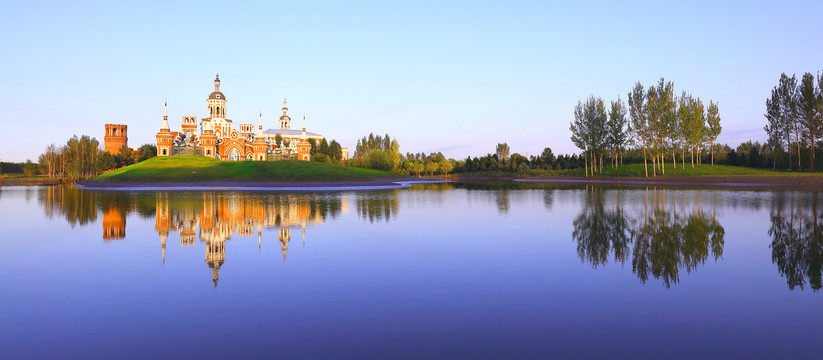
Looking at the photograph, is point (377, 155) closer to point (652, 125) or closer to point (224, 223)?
point (652, 125)

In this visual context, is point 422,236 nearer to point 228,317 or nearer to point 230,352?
point 228,317

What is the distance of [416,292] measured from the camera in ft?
34.1

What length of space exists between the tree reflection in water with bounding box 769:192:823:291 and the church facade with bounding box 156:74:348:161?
117m

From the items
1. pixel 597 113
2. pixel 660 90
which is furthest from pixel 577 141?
pixel 660 90

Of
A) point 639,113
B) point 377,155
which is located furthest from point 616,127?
point 377,155

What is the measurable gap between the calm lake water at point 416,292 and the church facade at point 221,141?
108334 mm

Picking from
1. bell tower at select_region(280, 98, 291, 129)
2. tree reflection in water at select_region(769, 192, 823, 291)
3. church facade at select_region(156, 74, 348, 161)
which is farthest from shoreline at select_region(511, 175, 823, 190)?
bell tower at select_region(280, 98, 291, 129)

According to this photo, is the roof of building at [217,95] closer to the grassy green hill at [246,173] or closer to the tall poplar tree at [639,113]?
the grassy green hill at [246,173]

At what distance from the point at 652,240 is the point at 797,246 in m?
4.29

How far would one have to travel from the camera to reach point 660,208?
29.0 meters

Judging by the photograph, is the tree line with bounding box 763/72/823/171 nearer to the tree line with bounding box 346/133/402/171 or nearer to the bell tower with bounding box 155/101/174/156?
the tree line with bounding box 346/133/402/171

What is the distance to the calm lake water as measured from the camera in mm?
7270

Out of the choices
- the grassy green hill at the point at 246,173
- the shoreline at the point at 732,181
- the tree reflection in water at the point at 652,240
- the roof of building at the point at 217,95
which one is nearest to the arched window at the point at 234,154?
the roof of building at the point at 217,95

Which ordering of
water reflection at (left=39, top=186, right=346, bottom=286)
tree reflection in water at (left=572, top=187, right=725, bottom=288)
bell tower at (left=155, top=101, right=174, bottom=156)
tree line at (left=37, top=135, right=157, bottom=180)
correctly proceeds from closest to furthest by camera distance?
tree reflection in water at (left=572, top=187, right=725, bottom=288)
water reflection at (left=39, top=186, right=346, bottom=286)
tree line at (left=37, top=135, right=157, bottom=180)
bell tower at (left=155, top=101, right=174, bottom=156)
